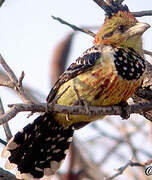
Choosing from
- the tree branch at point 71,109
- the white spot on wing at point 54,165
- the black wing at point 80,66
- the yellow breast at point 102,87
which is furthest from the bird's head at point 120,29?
the white spot on wing at point 54,165

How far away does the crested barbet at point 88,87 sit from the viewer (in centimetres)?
415

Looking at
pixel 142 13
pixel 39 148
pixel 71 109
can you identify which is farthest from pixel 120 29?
pixel 71 109

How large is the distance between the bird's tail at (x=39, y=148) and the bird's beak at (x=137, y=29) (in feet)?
3.79

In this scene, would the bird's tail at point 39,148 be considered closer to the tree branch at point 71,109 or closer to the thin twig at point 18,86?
the tree branch at point 71,109

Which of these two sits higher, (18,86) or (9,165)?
(18,86)

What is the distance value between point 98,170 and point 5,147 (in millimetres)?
1747

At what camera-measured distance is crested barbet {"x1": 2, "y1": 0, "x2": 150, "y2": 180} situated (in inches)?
163

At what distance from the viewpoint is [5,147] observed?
159 inches

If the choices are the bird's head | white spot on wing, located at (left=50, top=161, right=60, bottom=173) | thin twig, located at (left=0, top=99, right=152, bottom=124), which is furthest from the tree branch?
white spot on wing, located at (left=50, top=161, right=60, bottom=173)

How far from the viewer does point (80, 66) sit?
14.3ft

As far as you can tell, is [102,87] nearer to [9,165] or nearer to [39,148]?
[39,148]

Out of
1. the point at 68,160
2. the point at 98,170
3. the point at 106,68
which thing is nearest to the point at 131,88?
the point at 106,68

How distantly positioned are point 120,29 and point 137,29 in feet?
0.73

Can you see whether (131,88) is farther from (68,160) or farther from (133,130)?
(133,130)
